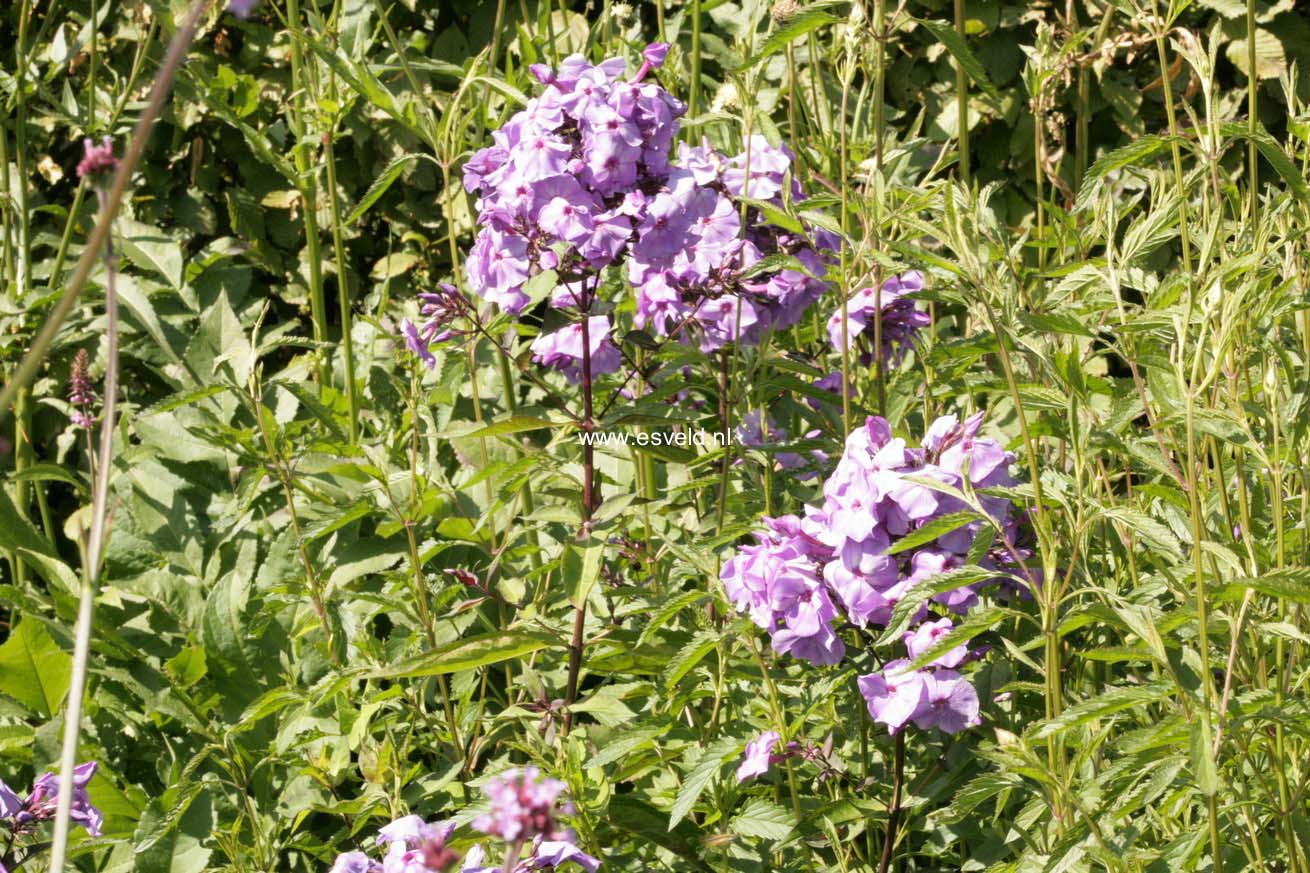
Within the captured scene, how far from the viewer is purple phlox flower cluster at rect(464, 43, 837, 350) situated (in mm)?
1905

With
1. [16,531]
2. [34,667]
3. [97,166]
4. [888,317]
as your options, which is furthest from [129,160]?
[16,531]

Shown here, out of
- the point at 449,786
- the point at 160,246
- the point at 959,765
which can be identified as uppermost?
the point at 160,246

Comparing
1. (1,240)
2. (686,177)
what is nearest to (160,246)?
(1,240)

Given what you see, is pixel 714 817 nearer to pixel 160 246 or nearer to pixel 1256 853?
pixel 1256 853

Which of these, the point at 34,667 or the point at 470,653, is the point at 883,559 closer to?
the point at 470,653

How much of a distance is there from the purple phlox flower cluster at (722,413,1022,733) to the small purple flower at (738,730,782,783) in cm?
14

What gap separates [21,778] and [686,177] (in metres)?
1.91

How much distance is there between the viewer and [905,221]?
167 cm

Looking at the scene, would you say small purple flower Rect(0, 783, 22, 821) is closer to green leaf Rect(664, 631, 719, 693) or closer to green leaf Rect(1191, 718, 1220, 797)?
green leaf Rect(664, 631, 719, 693)

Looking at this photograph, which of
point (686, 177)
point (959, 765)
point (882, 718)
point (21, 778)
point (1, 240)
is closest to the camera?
point (882, 718)

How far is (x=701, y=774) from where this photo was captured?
1.71 metres

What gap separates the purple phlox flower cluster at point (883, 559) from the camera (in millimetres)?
1607

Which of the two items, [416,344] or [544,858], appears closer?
[544,858]

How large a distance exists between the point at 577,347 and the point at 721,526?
1.25ft
